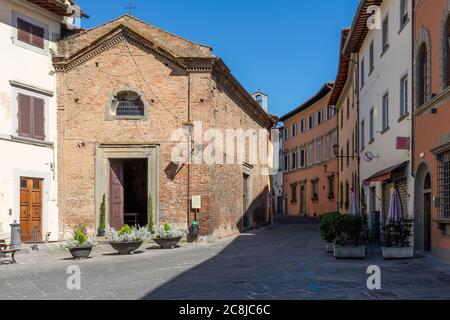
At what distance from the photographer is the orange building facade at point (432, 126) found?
12688 mm

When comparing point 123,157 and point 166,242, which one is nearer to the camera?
point 166,242

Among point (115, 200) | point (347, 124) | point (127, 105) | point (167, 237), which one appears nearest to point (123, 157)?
point (115, 200)

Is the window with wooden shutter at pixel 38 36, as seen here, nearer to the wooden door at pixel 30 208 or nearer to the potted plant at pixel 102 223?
the wooden door at pixel 30 208

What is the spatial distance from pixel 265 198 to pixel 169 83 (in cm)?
1460

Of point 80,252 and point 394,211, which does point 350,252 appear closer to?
point 394,211

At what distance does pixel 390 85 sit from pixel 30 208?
1301 cm

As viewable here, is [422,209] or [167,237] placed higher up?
[422,209]

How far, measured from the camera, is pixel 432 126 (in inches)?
527

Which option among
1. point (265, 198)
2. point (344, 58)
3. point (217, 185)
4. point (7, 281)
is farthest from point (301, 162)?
point (7, 281)

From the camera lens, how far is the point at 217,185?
2117cm

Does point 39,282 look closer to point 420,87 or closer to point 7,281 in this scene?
point 7,281

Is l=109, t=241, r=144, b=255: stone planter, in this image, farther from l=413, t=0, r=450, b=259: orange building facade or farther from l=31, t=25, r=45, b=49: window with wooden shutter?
l=413, t=0, r=450, b=259: orange building facade

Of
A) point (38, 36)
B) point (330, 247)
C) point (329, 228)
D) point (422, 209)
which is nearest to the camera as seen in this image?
point (422, 209)

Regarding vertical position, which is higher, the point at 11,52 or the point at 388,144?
the point at 11,52
